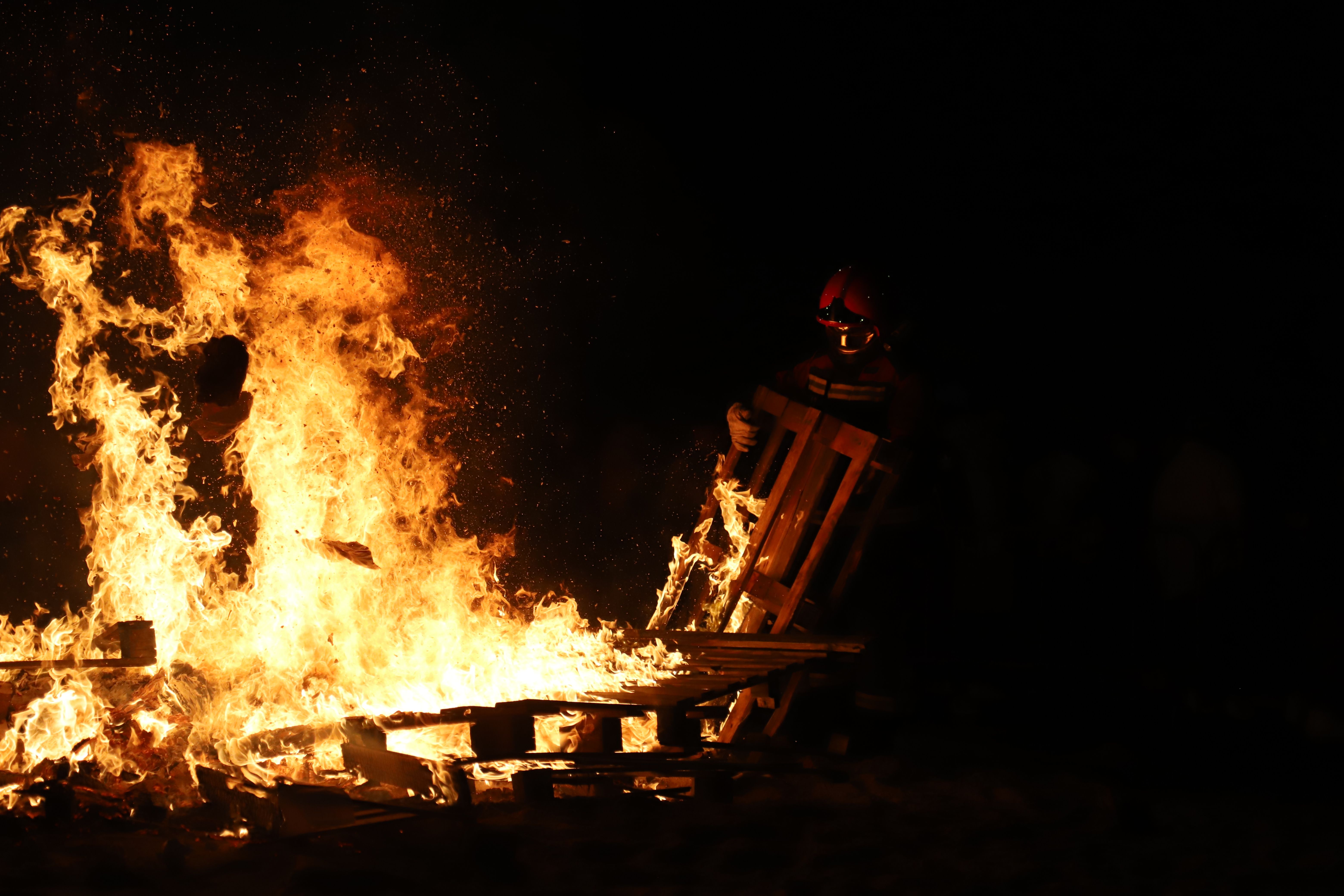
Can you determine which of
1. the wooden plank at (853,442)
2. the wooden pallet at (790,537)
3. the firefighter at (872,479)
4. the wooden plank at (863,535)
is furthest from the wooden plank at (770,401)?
the wooden plank at (863,535)

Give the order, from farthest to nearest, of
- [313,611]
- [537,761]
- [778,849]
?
[313,611] < [537,761] < [778,849]

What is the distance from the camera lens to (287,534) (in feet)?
20.0

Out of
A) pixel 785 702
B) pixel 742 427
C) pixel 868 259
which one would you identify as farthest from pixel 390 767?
pixel 868 259

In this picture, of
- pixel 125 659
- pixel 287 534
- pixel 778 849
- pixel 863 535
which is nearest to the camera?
pixel 778 849

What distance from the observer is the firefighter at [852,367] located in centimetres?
612

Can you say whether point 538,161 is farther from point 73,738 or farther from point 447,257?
point 73,738

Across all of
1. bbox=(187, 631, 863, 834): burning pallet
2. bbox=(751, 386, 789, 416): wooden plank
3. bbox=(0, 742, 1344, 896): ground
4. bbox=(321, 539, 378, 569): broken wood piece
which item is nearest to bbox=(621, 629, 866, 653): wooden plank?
bbox=(187, 631, 863, 834): burning pallet

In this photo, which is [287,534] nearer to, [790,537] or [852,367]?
[790,537]

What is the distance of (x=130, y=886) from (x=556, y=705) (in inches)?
75.4

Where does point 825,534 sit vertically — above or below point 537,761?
above

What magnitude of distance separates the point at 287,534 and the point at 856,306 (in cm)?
370

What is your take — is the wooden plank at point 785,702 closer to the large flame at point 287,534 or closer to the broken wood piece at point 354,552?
the large flame at point 287,534

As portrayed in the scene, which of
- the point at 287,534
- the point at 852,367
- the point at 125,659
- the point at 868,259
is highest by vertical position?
the point at 868,259

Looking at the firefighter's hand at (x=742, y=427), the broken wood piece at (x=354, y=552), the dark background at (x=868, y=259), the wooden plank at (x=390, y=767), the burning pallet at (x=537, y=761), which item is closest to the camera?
the burning pallet at (x=537, y=761)
